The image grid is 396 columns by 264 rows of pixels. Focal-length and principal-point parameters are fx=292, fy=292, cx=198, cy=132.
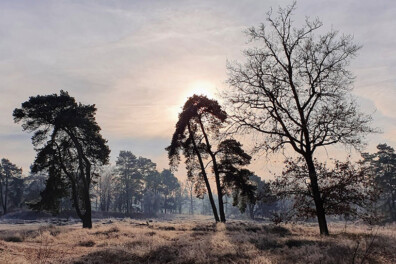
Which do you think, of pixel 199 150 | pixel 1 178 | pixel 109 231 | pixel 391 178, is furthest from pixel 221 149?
pixel 1 178

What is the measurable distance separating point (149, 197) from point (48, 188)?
7782 centimetres

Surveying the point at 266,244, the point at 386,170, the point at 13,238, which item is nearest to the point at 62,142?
the point at 13,238

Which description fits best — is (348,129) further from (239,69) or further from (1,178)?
(1,178)

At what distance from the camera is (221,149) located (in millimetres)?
23969

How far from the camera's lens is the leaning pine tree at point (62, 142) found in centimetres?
2347

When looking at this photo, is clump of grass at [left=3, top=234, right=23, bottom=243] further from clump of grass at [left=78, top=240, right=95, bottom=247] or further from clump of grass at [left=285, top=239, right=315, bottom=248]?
clump of grass at [left=285, top=239, right=315, bottom=248]

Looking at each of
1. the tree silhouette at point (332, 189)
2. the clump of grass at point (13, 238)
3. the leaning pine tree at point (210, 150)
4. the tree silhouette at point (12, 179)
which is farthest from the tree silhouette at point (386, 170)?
the tree silhouette at point (12, 179)

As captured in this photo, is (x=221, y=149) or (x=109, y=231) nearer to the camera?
(x=109, y=231)

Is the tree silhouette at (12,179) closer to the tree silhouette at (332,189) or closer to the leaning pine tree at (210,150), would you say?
the leaning pine tree at (210,150)

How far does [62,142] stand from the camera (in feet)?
81.2

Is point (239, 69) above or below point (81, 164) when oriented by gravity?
above

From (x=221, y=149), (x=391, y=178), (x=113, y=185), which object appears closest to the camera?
(x=221, y=149)

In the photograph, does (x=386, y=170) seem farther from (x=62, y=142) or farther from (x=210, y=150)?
(x=62, y=142)

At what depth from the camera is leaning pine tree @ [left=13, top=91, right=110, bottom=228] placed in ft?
77.0
